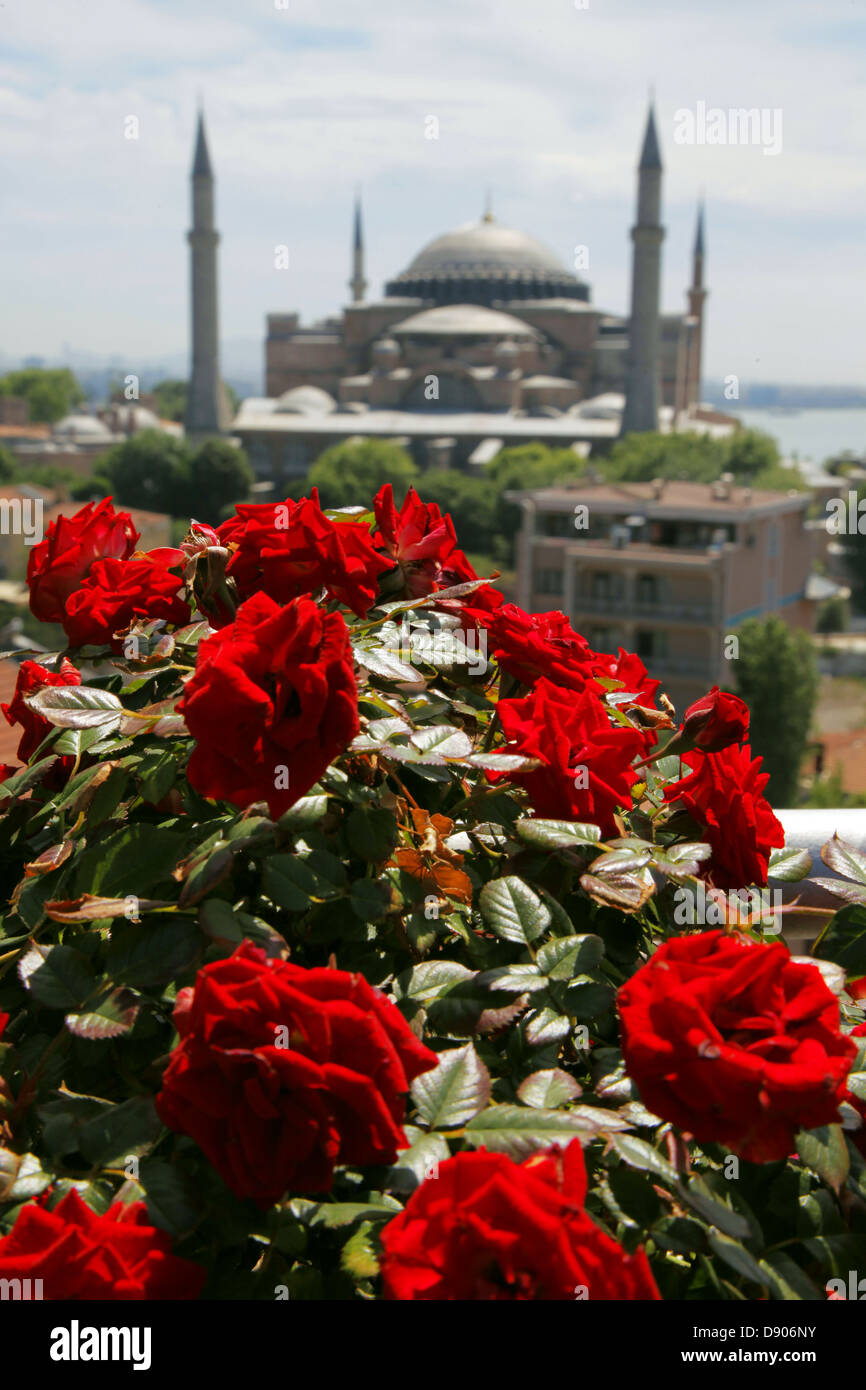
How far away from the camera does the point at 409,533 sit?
2.40 ft

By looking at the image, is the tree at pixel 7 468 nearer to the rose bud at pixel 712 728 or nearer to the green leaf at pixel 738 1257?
the rose bud at pixel 712 728

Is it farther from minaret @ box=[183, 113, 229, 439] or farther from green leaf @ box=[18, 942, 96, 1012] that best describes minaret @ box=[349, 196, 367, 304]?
green leaf @ box=[18, 942, 96, 1012]

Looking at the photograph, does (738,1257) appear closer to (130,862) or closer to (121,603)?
(130,862)

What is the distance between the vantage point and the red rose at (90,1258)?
1.40ft

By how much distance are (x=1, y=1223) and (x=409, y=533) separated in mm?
401

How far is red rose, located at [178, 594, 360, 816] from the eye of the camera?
507 millimetres

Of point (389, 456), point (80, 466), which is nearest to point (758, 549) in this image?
point (389, 456)

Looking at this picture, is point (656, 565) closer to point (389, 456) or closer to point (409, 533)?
point (389, 456)

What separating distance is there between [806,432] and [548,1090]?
50334 millimetres

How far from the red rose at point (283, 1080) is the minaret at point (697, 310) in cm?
3979

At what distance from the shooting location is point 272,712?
507mm

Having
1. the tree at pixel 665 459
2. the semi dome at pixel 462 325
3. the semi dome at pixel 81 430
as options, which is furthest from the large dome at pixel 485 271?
the tree at pixel 665 459

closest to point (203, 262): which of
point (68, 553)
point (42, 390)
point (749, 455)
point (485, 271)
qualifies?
point (485, 271)

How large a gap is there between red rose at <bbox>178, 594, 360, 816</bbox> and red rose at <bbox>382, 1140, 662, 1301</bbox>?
0.55ft
